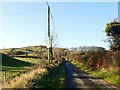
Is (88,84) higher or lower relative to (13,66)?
lower

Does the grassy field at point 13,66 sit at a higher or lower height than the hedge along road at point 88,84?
higher

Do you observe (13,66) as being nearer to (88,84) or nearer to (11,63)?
(11,63)

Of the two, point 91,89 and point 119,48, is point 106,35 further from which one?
point 91,89

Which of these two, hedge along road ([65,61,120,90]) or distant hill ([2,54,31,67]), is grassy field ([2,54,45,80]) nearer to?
distant hill ([2,54,31,67])

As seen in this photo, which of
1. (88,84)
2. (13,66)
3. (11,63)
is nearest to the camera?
(88,84)

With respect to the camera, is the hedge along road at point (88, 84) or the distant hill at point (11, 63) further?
the distant hill at point (11, 63)

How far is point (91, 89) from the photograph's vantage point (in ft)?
78.7

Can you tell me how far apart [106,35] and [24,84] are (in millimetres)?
47892

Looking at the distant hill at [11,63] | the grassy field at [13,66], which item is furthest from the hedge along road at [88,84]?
the distant hill at [11,63]

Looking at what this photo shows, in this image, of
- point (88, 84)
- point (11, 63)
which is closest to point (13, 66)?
point (11, 63)

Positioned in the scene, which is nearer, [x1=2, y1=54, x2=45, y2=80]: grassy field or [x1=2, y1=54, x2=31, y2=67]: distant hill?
[x1=2, y1=54, x2=45, y2=80]: grassy field

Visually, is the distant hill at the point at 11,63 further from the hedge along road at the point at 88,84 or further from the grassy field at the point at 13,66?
the hedge along road at the point at 88,84

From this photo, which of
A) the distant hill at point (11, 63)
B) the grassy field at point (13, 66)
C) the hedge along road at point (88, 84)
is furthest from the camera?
the distant hill at point (11, 63)

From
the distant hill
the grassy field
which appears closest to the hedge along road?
the grassy field
